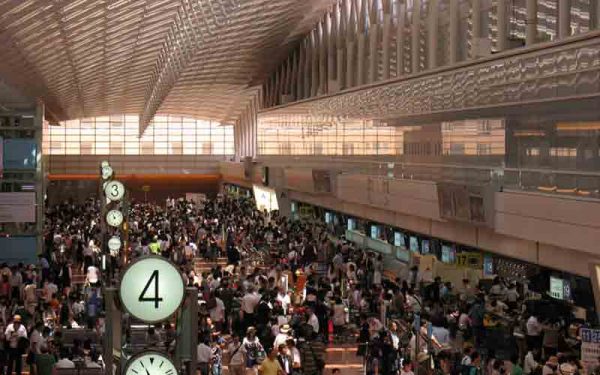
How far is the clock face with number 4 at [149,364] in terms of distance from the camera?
783 centimetres

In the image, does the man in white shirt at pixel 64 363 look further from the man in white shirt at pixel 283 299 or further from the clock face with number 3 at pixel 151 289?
the clock face with number 3 at pixel 151 289

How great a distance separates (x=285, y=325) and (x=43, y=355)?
13.9 feet

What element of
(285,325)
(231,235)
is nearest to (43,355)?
(285,325)

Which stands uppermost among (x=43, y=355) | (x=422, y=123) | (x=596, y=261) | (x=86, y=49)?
(x=86, y=49)

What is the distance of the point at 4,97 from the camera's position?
110 feet

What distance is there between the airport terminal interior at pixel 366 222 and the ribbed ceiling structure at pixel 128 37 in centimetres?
14

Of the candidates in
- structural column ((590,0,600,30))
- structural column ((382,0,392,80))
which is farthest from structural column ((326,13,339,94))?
structural column ((590,0,600,30))

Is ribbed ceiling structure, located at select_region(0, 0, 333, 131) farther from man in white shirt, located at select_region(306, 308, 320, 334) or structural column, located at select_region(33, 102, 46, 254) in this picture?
man in white shirt, located at select_region(306, 308, 320, 334)

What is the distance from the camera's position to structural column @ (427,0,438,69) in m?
28.0

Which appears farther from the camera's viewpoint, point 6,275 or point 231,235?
point 231,235

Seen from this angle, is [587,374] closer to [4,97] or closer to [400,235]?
[400,235]

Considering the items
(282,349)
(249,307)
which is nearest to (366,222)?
(249,307)

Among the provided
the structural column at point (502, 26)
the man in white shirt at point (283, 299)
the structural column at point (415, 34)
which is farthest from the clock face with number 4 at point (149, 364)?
the structural column at point (415, 34)

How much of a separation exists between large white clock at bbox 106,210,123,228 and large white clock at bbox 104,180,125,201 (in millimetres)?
714
